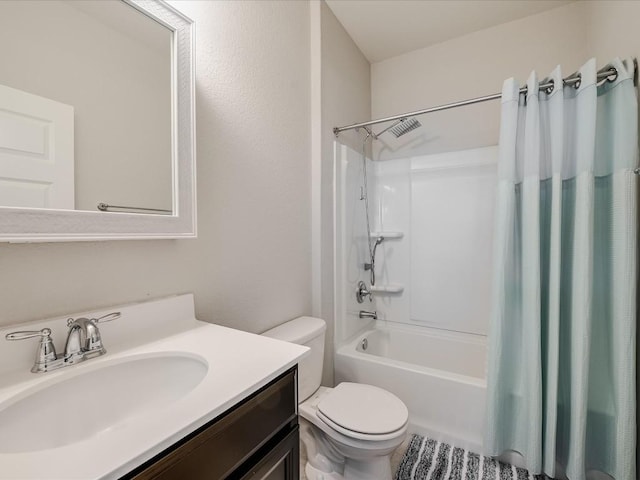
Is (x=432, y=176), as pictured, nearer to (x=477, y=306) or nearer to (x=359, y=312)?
(x=477, y=306)

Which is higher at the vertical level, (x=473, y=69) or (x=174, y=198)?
(x=473, y=69)

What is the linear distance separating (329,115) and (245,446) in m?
1.76

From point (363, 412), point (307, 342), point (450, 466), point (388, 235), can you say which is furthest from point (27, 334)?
point (388, 235)

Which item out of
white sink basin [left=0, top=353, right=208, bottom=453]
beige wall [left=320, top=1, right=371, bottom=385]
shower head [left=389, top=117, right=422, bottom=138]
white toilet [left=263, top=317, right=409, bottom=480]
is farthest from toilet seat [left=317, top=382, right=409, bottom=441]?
shower head [left=389, top=117, right=422, bottom=138]

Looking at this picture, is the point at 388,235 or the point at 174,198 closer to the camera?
the point at 174,198

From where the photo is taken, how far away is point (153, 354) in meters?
0.80

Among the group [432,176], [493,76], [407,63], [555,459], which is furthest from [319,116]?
[555,459]

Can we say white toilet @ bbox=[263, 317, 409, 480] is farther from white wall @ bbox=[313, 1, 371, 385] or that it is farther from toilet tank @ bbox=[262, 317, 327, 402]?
white wall @ bbox=[313, 1, 371, 385]

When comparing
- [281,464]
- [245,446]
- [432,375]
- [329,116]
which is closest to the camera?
[245,446]

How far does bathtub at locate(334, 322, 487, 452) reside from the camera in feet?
5.07

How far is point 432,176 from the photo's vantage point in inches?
88.2


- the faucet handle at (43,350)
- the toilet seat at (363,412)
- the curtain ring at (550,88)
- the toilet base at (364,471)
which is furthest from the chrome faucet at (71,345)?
Answer: the curtain ring at (550,88)

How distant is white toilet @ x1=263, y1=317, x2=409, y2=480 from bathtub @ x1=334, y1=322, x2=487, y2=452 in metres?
0.33

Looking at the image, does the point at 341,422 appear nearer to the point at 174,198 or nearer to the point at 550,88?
the point at 174,198
